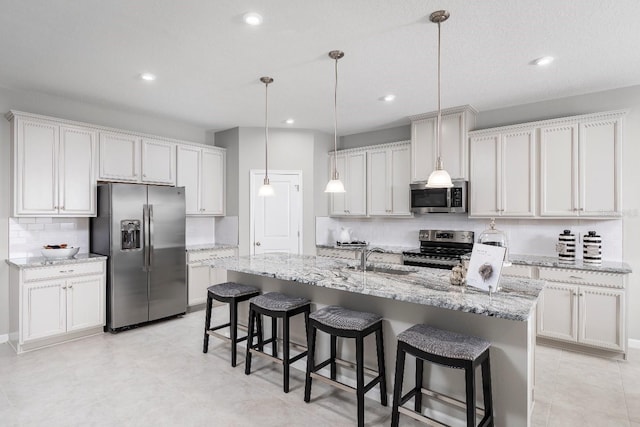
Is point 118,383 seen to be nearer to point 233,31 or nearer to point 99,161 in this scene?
point 99,161

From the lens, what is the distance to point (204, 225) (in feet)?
18.4

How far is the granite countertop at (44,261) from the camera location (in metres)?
3.52

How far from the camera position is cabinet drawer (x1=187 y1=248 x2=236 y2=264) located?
4852 millimetres

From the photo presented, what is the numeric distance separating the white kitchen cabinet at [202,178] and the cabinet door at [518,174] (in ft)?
13.0

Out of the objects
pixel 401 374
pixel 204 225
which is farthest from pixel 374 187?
pixel 401 374

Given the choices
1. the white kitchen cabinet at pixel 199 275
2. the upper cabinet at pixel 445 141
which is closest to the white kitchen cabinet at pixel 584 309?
the upper cabinet at pixel 445 141

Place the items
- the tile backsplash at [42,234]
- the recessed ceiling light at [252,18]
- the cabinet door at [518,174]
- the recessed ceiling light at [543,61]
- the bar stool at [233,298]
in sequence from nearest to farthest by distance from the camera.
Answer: the recessed ceiling light at [252,18] → the recessed ceiling light at [543,61] → the bar stool at [233,298] → the tile backsplash at [42,234] → the cabinet door at [518,174]

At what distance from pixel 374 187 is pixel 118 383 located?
391cm

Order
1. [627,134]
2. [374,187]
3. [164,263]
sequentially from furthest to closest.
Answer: [374,187] → [164,263] → [627,134]

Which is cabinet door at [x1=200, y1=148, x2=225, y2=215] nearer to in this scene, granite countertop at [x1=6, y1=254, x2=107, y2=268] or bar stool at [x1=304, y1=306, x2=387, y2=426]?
Result: granite countertop at [x1=6, y1=254, x2=107, y2=268]

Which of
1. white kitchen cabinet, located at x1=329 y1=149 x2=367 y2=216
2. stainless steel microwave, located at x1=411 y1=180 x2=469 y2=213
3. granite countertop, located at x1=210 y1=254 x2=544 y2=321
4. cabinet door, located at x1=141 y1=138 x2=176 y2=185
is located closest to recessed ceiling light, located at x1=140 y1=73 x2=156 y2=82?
cabinet door, located at x1=141 y1=138 x2=176 y2=185

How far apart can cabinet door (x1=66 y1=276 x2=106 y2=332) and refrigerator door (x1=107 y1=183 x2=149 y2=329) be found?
9 centimetres

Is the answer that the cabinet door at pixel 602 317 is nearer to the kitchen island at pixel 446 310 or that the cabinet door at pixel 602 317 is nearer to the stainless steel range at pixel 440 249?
the stainless steel range at pixel 440 249

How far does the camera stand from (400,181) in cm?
503
